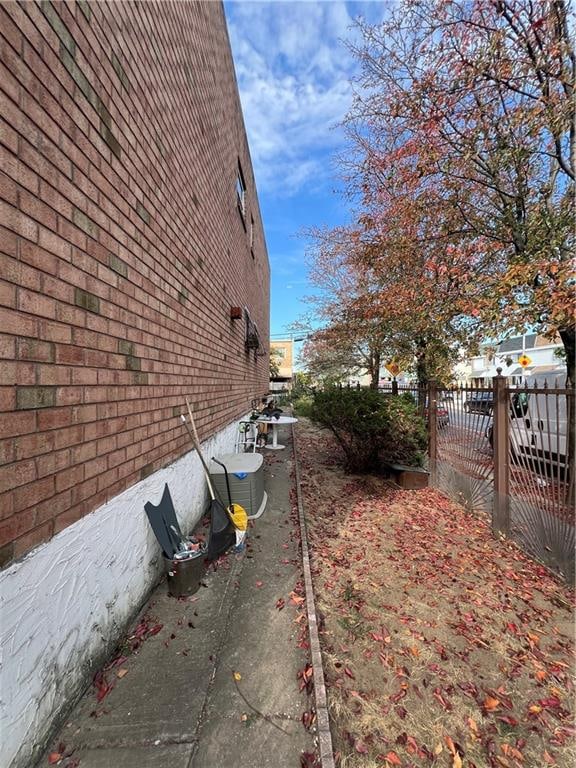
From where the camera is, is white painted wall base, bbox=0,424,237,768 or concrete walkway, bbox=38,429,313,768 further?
concrete walkway, bbox=38,429,313,768

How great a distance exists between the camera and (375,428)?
6223mm

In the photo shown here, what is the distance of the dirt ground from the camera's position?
5.90 ft

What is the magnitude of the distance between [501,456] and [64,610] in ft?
14.4

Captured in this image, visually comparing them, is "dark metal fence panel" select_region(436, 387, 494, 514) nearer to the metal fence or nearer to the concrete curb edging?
the metal fence

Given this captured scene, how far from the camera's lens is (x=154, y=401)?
3.04m

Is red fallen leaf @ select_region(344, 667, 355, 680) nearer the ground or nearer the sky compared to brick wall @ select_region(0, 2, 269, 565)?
nearer the ground

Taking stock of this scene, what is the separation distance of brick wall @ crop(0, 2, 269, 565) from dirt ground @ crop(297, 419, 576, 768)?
192cm

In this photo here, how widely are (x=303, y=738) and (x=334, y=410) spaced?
16.6 feet

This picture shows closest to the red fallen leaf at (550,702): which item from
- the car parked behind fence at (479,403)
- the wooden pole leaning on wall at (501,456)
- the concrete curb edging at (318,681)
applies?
the concrete curb edging at (318,681)

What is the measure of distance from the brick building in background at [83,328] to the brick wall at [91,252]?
10mm

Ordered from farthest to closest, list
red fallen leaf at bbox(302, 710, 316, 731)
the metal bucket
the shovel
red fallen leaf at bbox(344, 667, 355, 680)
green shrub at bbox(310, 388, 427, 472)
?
green shrub at bbox(310, 388, 427, 472)
the shovel
the metal bucket
red fallen leaf at bbox(344, 667, 355, 680)
red fallen leaf at bbox(302, 710, 316, 731)

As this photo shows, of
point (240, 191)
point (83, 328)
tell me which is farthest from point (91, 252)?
point (240, 191)

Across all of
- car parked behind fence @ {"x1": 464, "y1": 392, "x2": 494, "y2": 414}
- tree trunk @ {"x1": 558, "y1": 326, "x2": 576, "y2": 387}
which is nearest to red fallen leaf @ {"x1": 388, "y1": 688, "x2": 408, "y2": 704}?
car parked behind fence @ {"x1": 464, "y1": 392, "x2": 494, "y2": 414}

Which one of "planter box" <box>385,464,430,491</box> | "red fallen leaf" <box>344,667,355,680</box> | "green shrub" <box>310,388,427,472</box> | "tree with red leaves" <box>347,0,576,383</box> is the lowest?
"red fallen leaf" <box>344,667,355,680</box>
